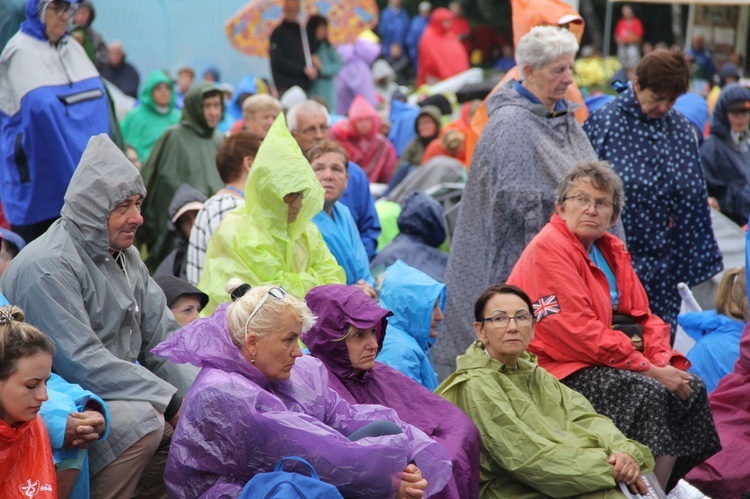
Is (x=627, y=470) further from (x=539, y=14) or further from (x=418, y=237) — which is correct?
(x=539, y=14)

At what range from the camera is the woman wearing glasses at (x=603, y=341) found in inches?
211

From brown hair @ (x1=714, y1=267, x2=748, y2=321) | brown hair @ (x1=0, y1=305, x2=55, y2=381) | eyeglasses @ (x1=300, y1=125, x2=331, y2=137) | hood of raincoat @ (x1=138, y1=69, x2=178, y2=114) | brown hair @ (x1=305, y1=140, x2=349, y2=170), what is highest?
brown hair @ (x1=0, y1=305, x2=55, y2=381)

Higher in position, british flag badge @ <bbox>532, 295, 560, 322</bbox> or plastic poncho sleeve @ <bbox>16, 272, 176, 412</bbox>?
plastic poncho sleeve @ <bbox>16, 272, 176, 412</bbox>

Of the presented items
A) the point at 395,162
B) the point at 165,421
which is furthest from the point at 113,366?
the point at 395,162

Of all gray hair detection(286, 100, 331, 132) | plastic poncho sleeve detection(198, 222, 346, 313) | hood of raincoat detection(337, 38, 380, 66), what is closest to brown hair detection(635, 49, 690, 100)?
plastic poncho sleeve detection(198, 222, 346, 313)

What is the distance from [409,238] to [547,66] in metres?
1.67

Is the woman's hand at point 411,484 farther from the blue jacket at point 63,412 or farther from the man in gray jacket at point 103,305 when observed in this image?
the blue jacket at point 63,412

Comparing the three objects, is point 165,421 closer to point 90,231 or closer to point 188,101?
point 90,231

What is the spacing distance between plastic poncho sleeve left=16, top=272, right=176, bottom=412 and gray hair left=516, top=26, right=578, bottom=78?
9.70ft

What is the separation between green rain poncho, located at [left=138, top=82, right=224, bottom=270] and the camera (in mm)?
8250

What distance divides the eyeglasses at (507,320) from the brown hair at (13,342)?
78.7 inches

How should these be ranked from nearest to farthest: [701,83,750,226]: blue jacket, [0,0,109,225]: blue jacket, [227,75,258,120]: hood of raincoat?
[0,0,109,225]: blue jacket
[701,83,750,226]: blue jacket
[227,75,258,120]: hood of raincoat

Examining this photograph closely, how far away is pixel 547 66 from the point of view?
6.30 metres

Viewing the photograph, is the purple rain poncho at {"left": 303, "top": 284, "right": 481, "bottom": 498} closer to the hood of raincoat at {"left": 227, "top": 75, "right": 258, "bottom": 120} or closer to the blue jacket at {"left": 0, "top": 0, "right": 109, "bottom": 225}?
the blue jacket at {"left": 0, "top": 0, "right": 109, "bottom": 225}
